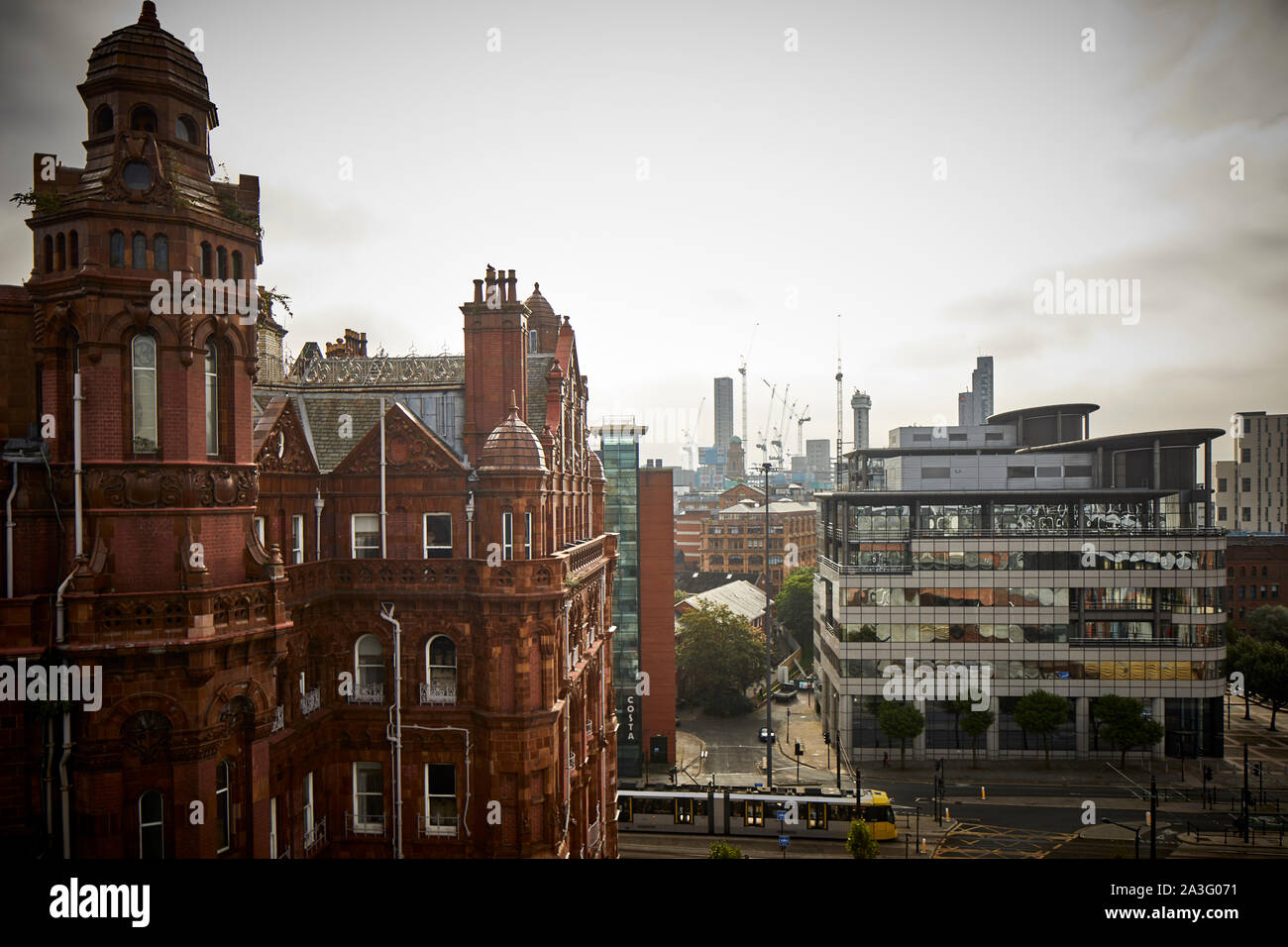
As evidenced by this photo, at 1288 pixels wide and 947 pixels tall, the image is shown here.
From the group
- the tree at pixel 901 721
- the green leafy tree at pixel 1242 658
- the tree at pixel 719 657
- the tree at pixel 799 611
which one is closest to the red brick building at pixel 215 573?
the tree at pixel 901 721

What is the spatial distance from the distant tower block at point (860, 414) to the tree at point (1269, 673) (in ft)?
351

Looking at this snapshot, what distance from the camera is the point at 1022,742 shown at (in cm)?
7419

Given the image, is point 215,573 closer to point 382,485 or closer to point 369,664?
point 382,485

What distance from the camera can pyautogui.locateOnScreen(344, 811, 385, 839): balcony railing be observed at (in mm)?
25234

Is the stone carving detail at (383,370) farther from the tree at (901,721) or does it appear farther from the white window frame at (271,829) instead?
the tree at (901,721)

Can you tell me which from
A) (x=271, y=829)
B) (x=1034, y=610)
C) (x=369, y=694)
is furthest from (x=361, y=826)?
(x=1034, y=610)

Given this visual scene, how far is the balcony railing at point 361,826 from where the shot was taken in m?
25.2

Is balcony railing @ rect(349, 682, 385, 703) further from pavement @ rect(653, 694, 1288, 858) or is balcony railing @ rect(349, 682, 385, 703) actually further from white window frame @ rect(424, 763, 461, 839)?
pavement @ rect(653, 694, 1288, 858)

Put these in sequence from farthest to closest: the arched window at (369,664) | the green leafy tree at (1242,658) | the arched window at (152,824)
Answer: the green leafy tree at (1242,658) < the arched window at (369,664) < the arched window at (152,824)

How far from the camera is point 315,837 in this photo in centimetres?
2430

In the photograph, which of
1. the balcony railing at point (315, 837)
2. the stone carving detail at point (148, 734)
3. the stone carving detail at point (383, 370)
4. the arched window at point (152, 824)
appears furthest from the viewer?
the stone carving detail at point (383, 370)

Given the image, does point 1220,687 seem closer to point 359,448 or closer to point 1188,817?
point 1188,817
